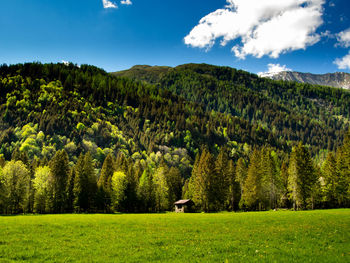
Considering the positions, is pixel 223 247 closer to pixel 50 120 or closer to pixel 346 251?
pixel 346 251

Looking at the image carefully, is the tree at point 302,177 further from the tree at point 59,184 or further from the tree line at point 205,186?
the tree at point 59,184

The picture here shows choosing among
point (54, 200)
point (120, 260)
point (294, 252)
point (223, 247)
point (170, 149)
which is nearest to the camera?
point (120, 260)

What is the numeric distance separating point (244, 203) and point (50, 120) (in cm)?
15958

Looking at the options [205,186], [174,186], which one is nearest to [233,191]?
[205,186]

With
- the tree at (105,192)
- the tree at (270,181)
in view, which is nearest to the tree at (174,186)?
the tree at (105,192)

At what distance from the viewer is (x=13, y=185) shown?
5625 centimetres

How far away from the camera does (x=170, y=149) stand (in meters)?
197

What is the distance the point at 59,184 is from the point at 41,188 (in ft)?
13.7

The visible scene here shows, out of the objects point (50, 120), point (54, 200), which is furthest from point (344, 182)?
point (50, 120)

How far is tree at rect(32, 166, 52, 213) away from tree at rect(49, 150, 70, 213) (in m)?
1.27

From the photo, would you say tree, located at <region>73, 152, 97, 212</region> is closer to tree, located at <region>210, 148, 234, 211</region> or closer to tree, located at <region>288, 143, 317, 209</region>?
tree, located at <region>210, 148, 234, 211</region>

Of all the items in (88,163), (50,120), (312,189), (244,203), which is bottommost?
(244,203)

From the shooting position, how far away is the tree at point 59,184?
5994cm

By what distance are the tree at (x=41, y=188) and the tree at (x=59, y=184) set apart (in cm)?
127
